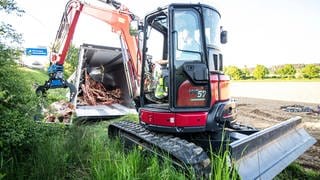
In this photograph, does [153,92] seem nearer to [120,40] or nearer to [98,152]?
[98,152]

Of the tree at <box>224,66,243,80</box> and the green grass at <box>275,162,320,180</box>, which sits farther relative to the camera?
the tree at <box>224,66,243,80</box>

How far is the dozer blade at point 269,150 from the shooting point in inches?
118

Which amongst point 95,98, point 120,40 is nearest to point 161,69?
point 120,40

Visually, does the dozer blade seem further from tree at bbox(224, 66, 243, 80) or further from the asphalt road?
tree at bbox(224, 66, 243, 80)

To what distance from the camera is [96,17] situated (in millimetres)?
6945

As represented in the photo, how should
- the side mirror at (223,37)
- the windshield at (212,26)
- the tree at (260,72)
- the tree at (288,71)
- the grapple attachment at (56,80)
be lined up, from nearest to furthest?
the windshield at (212,26) < the side mirror at (223,37) < the grapple attachment at (56,80) < the tree at (288,71) < the tree at (260,72)

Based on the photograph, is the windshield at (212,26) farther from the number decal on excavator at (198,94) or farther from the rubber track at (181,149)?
the rubber track at (181,149)

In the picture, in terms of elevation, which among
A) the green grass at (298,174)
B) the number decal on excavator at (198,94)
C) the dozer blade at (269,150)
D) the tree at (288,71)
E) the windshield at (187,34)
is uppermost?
the tree at (288,71)

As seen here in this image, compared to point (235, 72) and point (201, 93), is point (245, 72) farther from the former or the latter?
point (201, 93)

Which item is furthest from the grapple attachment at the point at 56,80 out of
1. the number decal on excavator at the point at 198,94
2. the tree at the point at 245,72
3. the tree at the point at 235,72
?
the tree at the point at 245,72

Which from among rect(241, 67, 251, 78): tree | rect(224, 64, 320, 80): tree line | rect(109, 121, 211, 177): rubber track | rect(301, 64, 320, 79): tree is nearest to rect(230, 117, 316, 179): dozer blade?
rect(109, 121, 211, 177): rubber track

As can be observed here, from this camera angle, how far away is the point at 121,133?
15.6 ft

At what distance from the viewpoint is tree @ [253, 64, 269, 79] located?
35406 millimetres

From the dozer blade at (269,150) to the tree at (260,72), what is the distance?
32.2 m
